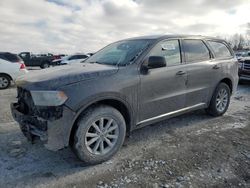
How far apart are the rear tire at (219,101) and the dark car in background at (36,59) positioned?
849 inches

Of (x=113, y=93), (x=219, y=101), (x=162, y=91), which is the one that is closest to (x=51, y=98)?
(x=113, y=93)

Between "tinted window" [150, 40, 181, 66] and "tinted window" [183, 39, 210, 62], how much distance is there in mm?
224

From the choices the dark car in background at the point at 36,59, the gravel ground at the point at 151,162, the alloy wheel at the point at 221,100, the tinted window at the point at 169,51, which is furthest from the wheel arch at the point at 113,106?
the dark car in background at the point at 36,59

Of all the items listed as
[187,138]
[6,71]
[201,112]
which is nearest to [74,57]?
[6,71]

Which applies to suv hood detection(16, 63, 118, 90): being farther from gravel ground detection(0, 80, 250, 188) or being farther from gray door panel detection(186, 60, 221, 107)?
gray door panel detection(186, 60, 221, 107)

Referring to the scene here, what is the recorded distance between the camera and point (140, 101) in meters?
3.57

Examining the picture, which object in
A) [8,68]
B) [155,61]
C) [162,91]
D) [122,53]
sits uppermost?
[122,53]

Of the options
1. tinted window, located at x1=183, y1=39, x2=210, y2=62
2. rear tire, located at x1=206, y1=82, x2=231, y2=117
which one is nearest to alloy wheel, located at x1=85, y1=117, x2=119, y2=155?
tinted window, located at x1=183, y1=39, x2=210, y2=62

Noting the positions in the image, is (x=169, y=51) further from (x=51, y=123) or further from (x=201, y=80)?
(x=51, y=123)

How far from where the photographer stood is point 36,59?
78.6ft

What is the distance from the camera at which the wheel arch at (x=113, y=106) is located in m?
3.01

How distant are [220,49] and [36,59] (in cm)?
2190

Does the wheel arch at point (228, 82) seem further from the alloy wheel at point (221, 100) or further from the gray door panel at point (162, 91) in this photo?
the gray door panel at point (162, 91)

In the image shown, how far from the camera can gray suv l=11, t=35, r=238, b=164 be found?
288 cm
